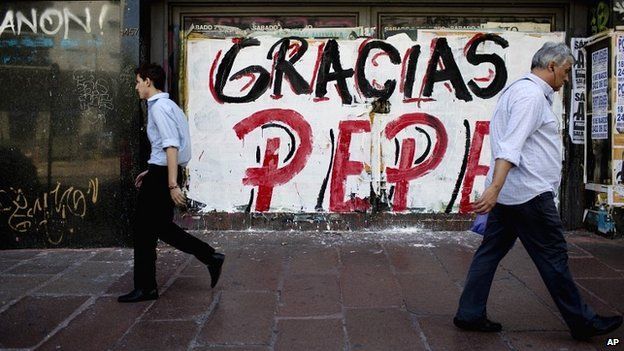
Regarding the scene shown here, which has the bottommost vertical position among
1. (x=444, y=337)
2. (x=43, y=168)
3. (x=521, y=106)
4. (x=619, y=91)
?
(x=444, y=337)

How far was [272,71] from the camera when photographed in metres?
7.06

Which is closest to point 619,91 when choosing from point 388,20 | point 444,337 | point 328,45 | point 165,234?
point 388,20

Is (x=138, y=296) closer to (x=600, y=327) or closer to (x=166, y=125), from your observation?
(x=166, y=125)

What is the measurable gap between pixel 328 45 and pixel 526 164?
375 cm

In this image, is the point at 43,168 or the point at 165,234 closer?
the point at 165,234

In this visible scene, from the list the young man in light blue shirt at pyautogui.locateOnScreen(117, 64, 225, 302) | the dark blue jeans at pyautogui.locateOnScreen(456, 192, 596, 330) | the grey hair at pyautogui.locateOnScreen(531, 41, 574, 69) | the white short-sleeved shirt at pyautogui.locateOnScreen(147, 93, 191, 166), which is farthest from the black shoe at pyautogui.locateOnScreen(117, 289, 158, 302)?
the grey hair at pyautogui.locateOnScreen(531, 41, 574, 69)

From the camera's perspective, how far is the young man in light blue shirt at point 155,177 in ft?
14.8

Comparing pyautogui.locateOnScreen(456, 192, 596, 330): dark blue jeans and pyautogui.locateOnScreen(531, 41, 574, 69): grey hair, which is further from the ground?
pyautogui.locateOnScreen(531, 41, 574, 69): grey hair

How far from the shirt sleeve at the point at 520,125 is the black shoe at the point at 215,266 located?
233cm

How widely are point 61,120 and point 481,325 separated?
4.62m

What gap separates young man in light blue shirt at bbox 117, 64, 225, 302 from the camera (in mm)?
4512

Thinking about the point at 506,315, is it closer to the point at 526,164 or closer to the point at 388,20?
the point at 526,164

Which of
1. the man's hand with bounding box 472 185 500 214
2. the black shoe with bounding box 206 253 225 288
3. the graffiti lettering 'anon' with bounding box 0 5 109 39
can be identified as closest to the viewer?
the man's hand with bounding box 472 185 500 214

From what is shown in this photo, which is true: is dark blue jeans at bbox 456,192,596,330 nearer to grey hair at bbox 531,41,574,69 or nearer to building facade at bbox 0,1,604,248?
grey hair at bbox 531,41,574,69
